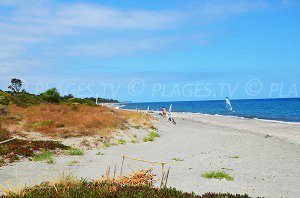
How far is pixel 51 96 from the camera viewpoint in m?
57.4

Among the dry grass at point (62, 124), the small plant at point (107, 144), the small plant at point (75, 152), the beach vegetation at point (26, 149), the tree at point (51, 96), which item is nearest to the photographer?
the beach vegetation at point (26, 149)

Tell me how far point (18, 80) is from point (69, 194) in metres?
86.1

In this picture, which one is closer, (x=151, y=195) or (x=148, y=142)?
(x=151, y=195)

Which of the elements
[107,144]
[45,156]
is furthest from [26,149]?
[107,144]

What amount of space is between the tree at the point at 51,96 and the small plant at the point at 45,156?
134ft

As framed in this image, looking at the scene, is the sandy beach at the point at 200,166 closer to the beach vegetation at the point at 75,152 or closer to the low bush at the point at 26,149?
the beach vegetation at the point at 75,152

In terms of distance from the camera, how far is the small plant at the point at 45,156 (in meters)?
15.7

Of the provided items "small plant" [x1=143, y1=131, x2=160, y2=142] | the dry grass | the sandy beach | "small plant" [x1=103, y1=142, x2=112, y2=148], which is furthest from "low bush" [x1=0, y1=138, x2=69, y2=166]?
"small plant" [x1=143, y1=131, x2=160, y2=142]

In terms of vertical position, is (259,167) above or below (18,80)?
below

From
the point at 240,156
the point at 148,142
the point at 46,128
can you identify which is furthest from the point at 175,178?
the point at 46,128

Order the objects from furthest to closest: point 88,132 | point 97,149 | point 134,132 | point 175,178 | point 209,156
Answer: point 134,132
point 88,132
point 97,149
point 209,156
point 175,178

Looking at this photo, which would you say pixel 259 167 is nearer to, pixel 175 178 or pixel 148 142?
pixel 175 178

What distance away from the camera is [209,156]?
1844cm

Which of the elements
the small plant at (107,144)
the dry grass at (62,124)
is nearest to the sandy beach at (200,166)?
the small plant at (107,144)
